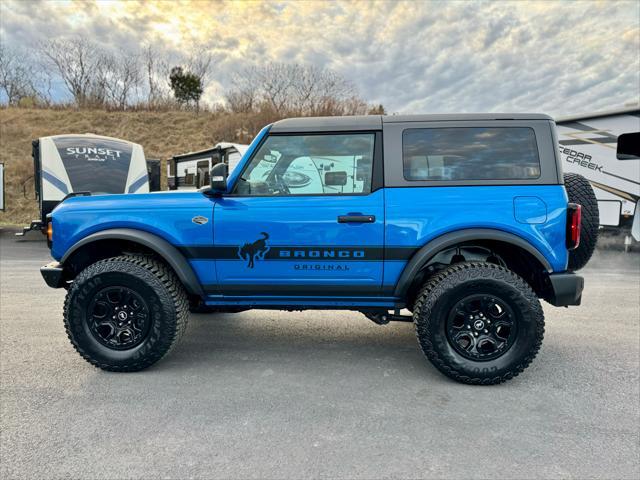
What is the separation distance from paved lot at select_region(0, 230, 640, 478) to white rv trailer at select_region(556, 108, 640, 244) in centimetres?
602

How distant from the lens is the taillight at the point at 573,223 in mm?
2947

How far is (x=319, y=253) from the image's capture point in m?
3.09

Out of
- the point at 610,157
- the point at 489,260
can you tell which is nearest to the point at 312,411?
the point at 489,260

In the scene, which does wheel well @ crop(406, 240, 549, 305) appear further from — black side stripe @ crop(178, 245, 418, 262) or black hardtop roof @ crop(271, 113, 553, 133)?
black hardtop roof @ crop(271, 113, 553, 133)

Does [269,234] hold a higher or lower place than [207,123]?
lower

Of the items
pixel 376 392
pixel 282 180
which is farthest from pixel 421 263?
pixel 282 180

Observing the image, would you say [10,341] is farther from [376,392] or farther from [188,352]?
[376,392]

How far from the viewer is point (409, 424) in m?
2.49

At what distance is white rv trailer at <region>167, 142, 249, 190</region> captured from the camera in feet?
36.8

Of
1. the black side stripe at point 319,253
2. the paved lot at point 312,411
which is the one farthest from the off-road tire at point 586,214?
the black side stripe at point 319,253

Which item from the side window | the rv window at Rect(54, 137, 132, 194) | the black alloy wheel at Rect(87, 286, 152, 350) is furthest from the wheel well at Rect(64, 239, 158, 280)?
the rv window at Rect(54, 137, 132, 194)

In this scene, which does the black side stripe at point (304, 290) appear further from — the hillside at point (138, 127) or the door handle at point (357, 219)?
the hillside at point (138, 127)

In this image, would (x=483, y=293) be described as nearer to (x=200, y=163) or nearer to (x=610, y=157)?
(x=610, y=157)

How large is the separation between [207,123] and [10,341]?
23.3 m
